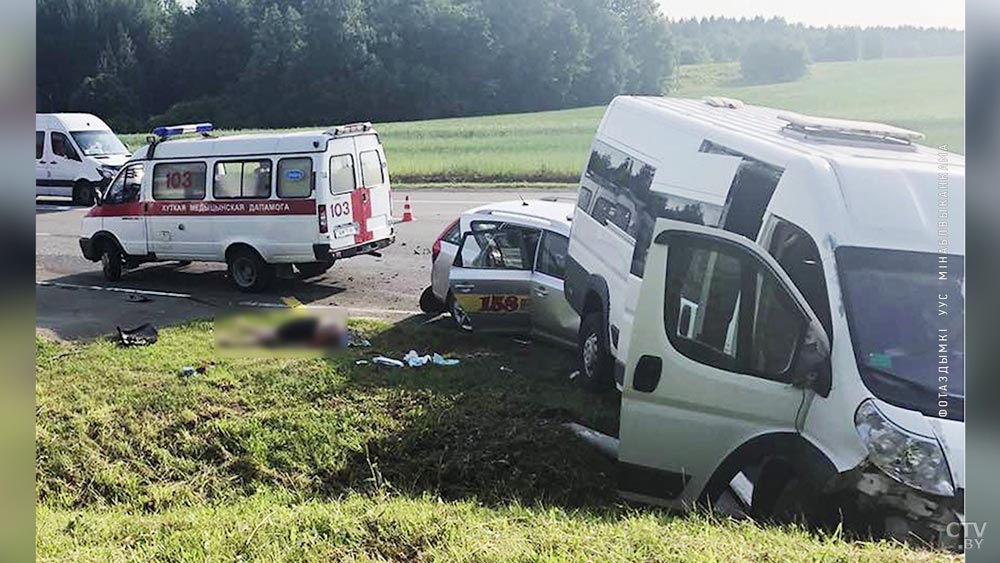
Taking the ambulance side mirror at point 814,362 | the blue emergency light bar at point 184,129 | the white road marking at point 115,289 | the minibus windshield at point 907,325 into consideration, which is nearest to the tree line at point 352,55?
the blue emergency light bar at point 184,129

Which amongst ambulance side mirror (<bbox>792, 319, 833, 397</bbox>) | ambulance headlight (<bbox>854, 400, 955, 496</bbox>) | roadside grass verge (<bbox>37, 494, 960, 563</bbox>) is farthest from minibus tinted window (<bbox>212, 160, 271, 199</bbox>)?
ambulance headlight (<bbox>854, 400, 955, 496</bbox>)

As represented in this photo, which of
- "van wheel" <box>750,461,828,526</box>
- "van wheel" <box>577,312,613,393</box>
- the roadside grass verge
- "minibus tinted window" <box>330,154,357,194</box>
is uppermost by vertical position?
"minibus tinted window" <box>330,154,357,194</box>

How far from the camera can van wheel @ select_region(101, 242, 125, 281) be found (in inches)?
218

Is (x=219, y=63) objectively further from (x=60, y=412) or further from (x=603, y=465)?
(x=603, y=465)

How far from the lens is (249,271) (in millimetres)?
5289

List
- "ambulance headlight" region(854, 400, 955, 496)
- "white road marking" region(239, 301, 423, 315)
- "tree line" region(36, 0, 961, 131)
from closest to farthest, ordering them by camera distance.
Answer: "ambulance headlight" region(854, 400, 955, 496), "tree line" region(36, 0, 961, 131), "white road marking" region(239, 301, 423, 315)

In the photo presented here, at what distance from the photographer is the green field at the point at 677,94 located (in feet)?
13.4

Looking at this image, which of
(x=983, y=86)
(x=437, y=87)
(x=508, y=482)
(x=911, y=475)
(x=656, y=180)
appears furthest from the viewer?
(x=437, y=87)

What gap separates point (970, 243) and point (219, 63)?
12.2 ft

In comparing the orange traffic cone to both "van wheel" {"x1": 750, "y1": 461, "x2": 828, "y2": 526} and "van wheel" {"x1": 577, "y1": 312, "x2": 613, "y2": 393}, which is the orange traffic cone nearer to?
"van wheel" {"x1": 577, "y1": 312, "x2": 613, "y2": 393}

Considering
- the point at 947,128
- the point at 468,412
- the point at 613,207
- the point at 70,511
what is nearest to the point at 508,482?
the point at 468,412

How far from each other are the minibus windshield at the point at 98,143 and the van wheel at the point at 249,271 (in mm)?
918

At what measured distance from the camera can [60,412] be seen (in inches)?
206

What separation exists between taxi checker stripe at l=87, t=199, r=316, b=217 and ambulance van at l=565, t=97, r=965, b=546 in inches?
81.3
